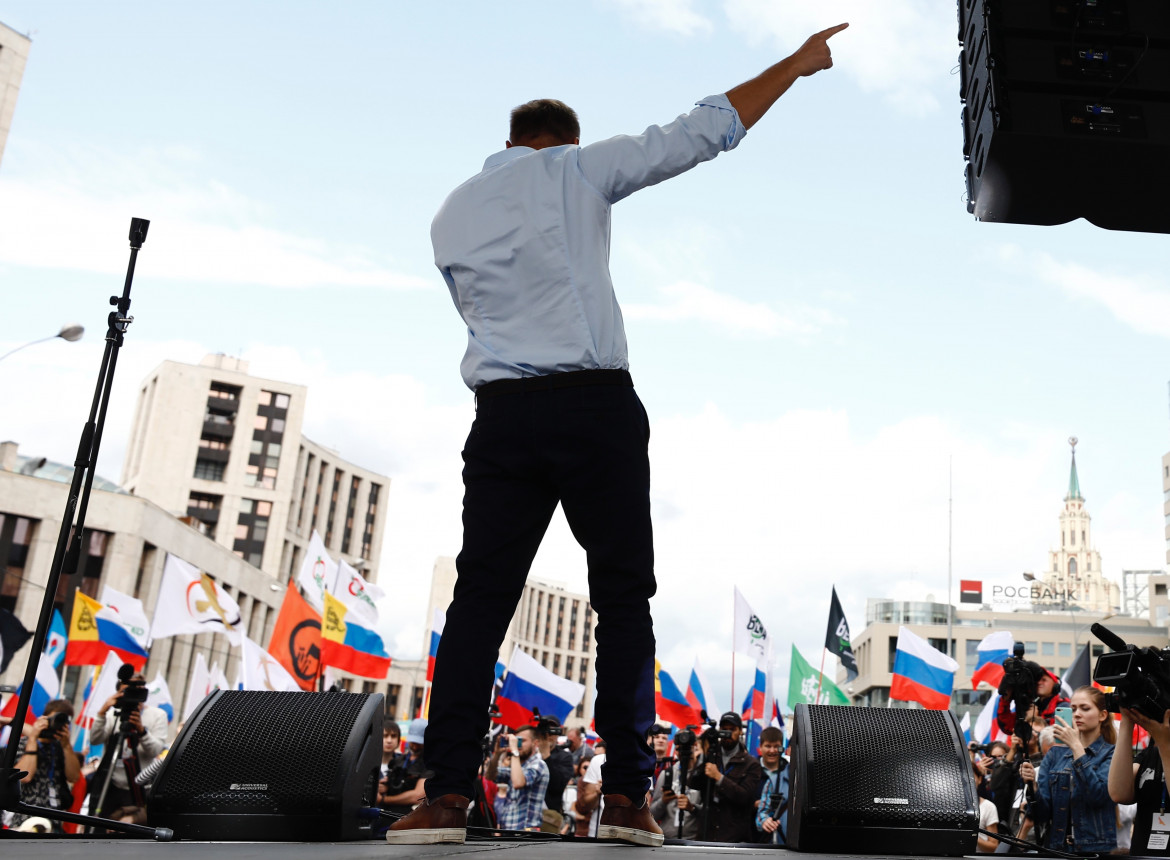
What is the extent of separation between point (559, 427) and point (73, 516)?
2323 millimetres

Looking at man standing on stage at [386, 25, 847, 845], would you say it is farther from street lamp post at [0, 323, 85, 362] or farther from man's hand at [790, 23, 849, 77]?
street lamp post at [0, 323, 85, 362]

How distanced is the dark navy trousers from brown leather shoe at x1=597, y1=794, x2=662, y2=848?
3cm

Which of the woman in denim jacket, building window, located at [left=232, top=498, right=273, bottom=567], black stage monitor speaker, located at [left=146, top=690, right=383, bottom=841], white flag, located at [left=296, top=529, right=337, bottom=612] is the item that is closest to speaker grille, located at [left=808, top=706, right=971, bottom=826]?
black stage monitor speaker, located at [left=146, top=690, right=383, bottom=841]

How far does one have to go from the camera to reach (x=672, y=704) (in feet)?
60.8

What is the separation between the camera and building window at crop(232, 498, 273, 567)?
77.3 metres

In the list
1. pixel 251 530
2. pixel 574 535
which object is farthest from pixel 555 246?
pixel 251 530

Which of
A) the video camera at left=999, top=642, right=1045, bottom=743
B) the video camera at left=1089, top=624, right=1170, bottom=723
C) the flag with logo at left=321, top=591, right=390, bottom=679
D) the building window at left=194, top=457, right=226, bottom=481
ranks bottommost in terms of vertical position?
the video camera at left=1089, top=624, right=1170, bottom=723

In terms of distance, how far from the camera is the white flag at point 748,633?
69.3 feet

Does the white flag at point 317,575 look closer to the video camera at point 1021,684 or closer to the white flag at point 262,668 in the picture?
the white flag at point 262,668

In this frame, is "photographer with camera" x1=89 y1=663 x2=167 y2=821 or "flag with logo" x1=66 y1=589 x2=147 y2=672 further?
"flag with logo" x1=66 y1=589 x2=147 y2=672

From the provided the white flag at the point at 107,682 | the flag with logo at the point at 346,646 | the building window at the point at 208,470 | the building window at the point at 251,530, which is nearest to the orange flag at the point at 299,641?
the flag with logo at the point at 346,646

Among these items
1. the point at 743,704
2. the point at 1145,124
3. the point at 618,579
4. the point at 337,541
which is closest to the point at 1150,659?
the point at 618,579

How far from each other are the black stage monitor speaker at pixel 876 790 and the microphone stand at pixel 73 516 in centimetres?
180

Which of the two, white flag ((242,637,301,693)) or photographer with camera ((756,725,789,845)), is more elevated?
white flag ((242,637,301,693))
